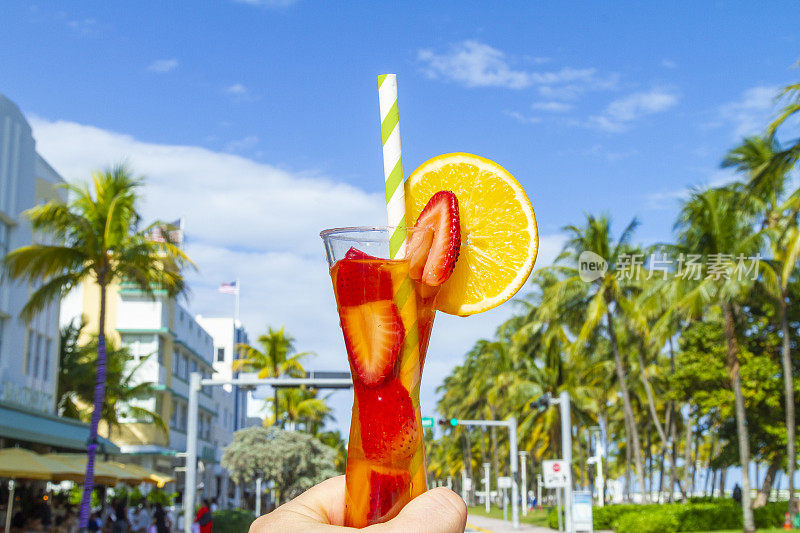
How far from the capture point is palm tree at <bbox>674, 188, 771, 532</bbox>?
25312mm

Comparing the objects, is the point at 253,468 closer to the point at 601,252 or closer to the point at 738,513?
the point at 601,252

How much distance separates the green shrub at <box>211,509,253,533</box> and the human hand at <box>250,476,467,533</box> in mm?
22193

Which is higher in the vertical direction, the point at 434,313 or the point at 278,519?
the point at 434,313

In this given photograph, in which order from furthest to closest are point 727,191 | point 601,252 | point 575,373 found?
1. point 575,373
2. point 601,252
3. point 727,191

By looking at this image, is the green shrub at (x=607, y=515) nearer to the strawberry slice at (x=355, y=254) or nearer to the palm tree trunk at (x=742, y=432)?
the palm tree trunk at (x=742, y=432)

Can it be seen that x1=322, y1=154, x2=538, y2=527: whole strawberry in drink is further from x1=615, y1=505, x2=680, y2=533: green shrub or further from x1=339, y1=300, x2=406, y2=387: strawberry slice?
x1=615, y1=505, x2=680, y2=533: green shrub

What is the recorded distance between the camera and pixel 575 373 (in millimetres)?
50219

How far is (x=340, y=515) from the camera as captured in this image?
1722 mm

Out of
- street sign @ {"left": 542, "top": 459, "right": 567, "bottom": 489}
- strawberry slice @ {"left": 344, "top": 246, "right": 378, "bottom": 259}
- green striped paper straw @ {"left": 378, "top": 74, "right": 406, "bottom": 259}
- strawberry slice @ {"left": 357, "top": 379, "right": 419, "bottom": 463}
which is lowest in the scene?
street sign @ {"left": 542, "top": 459, "right": 567, "bottom": 489}

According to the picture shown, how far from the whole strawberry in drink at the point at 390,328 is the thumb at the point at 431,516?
0.22 ft

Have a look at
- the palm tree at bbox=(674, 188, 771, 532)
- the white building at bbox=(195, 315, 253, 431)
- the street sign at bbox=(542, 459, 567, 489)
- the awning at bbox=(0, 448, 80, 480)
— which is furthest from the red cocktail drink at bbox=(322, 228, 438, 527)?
the white building at bbox=(195, 315, 253, 431)

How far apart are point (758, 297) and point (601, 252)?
5.90 metres

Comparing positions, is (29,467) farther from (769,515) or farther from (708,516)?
(769,515)

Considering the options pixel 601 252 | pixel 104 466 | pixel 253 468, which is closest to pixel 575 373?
pixel 601 252
